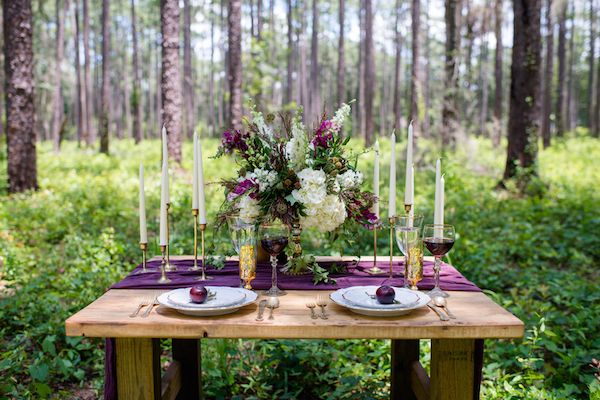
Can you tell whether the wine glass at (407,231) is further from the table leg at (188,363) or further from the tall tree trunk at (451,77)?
the tall tree trunk at (451,77)

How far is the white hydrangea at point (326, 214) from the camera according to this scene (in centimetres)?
246

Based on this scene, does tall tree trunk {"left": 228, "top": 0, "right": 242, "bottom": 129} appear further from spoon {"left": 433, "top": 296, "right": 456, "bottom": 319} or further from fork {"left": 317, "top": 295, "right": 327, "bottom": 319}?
spoon {"left": 433, "top": 296, "right": 456, "bottom": 319}

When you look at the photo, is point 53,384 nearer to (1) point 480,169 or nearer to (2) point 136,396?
(2) point 136,396

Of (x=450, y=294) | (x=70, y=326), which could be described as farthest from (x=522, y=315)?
(x=70, y=326)

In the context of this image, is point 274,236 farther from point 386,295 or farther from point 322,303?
point 386,295

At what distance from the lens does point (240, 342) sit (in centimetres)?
414

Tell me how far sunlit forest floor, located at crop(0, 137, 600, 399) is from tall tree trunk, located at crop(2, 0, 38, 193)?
0.43 metres

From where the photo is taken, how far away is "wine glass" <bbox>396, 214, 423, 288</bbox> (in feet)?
7.45

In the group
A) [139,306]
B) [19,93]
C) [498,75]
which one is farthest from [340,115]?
[498,75]

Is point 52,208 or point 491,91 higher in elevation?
point 491,91

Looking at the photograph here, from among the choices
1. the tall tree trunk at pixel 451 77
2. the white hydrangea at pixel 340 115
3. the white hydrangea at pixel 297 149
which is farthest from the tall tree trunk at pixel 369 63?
the white hydrangea at pixel 297 149

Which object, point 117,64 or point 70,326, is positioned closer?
point 70,326

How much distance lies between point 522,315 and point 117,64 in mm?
45501

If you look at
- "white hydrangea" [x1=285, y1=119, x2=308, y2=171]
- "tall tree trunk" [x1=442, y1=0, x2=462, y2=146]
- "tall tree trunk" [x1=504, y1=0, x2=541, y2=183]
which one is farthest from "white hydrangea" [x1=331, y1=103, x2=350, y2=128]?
"tall tree trunk" [x1=442, y1=0, x2=462, y2=146]
